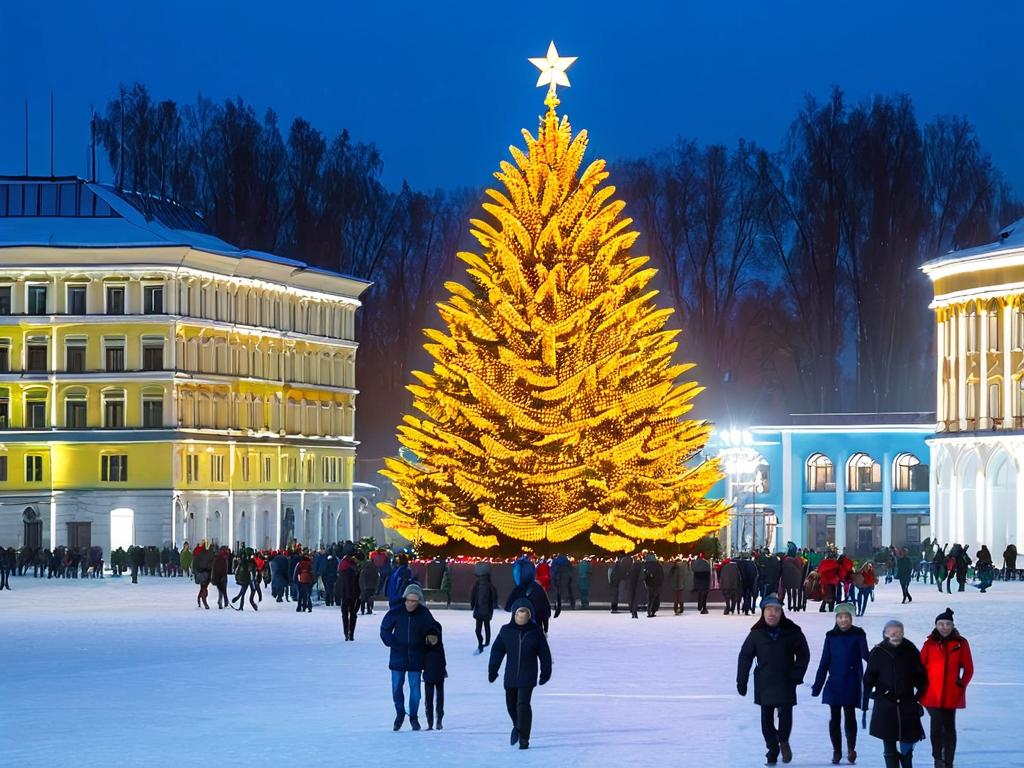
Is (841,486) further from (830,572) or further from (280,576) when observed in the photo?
(830,572)

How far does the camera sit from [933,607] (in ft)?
161

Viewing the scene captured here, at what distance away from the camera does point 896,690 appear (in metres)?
17.5

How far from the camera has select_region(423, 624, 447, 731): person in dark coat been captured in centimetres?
2120

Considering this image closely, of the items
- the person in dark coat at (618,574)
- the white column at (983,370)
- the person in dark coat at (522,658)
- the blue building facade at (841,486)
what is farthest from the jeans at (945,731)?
the blue building facade at (841,486)

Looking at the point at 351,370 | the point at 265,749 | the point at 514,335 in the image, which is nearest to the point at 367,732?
the point at 265,749

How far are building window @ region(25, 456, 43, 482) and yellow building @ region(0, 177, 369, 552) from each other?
8 centimetres

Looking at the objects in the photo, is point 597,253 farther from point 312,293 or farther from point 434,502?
point 312,293

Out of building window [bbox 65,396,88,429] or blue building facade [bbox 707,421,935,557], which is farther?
building window [bbox 65,396,88,429]

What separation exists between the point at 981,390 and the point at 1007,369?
143cm

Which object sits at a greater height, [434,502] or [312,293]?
[312,293]

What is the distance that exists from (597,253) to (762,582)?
715 cm

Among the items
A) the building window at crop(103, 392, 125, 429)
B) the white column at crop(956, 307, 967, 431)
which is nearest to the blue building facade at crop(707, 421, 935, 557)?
the white column at crop(956, 307, 967, 431)

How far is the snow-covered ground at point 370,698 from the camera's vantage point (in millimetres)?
20156

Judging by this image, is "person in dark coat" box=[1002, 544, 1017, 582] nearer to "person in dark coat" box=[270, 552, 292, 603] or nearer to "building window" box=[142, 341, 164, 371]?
"person in dark coat" box=[270, 552, 292, 603]
